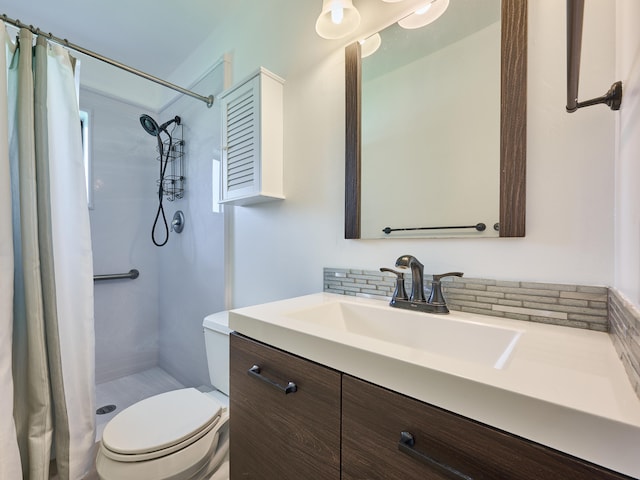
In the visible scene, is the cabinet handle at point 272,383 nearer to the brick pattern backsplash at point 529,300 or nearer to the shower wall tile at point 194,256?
the brick pattern backsplash at point 529,300

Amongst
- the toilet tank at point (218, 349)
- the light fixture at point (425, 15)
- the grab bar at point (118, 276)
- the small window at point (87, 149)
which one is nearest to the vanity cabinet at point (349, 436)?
the toilet tank at point (218, 349)

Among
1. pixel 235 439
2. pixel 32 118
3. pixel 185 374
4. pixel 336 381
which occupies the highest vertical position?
pixel 32 118

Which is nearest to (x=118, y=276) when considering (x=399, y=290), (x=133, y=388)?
(x=133, y=388)

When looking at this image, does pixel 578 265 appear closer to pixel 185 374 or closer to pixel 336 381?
pixel 336 381

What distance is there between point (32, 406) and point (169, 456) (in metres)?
0.64

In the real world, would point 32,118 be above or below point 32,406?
above

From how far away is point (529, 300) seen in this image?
77 centimetres

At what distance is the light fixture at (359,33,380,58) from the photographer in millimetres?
1111

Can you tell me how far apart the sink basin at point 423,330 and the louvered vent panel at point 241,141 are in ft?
2.49

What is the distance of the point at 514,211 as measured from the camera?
80 cm

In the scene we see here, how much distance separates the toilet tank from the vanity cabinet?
53cm

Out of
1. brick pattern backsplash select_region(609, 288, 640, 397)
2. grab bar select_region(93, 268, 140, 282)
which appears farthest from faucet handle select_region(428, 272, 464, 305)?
grab bar select_region(93, 268, 140, 282)

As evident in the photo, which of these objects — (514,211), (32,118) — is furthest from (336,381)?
(32,118)

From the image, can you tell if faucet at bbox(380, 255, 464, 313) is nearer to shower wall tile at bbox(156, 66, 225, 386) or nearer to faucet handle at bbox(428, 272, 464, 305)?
faucet handle at bbox(428, 272, 464, 305)
